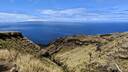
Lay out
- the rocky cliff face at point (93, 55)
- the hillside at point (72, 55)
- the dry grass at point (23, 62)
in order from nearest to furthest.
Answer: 1. the dry grass at point (23, 62)
2. the hillside at point (72, 55)
3. the rocky cliff face at point (93, 55)

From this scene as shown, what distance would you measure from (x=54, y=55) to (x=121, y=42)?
5738 millimetres

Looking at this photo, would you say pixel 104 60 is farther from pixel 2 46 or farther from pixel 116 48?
pixel 2 46

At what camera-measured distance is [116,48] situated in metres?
18.8

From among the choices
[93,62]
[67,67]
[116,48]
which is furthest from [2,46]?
[116,48]

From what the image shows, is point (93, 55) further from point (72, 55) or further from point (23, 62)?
point (23, 62)

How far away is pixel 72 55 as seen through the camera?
21.1 meters

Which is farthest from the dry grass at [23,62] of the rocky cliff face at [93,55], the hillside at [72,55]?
the rocky cliff face at [93,55]

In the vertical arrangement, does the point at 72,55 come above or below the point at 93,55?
below

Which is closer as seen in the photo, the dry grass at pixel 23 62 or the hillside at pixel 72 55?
the dry grass at pixel 23 62

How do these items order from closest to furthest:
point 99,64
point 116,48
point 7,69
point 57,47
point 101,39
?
1. point 7,69
2. point 99,64
3. point 116,48
4. point 101,39
5. point 57,47

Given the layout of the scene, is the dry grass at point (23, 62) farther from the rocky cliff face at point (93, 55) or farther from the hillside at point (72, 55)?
the rocky cliff face at point (93, 55)

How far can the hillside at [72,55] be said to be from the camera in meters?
14.6

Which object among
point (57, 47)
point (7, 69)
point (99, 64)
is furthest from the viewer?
point (57, 47)

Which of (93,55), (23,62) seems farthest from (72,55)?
(23,62)
